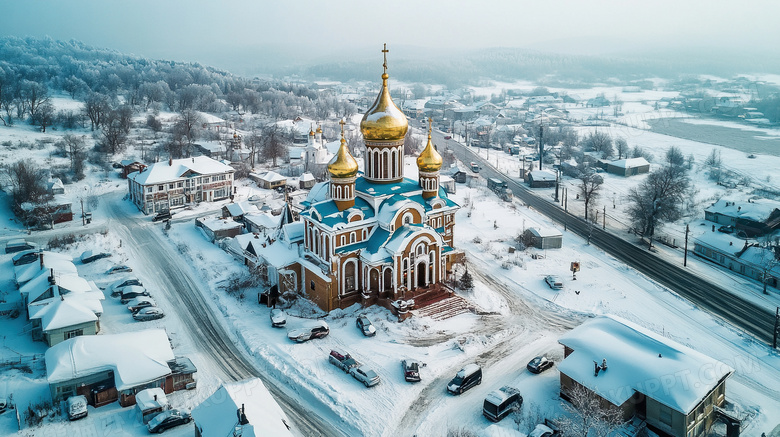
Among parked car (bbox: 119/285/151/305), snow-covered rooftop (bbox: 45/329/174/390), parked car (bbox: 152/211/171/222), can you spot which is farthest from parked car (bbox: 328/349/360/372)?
parked car (bbox: 152/211/171/222)

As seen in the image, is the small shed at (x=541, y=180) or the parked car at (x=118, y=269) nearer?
the parked car at (x=118, y=269)

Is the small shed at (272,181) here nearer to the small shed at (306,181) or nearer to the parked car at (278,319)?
the small shed at (306,181)

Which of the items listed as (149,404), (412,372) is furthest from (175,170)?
(412,372)

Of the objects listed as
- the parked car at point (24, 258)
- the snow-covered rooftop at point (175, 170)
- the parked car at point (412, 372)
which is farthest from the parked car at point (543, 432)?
the snow-covered rooftop at point (175, 170)

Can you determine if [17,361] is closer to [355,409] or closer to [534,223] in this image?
[355,409]

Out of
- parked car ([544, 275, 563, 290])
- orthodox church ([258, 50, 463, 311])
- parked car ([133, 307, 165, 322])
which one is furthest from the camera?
parked car ([544, 275, 563, 290])

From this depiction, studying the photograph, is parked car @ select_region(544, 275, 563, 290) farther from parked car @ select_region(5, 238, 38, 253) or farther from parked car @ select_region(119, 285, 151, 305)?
parked car @ select_region(5, 238, 38, 253)
